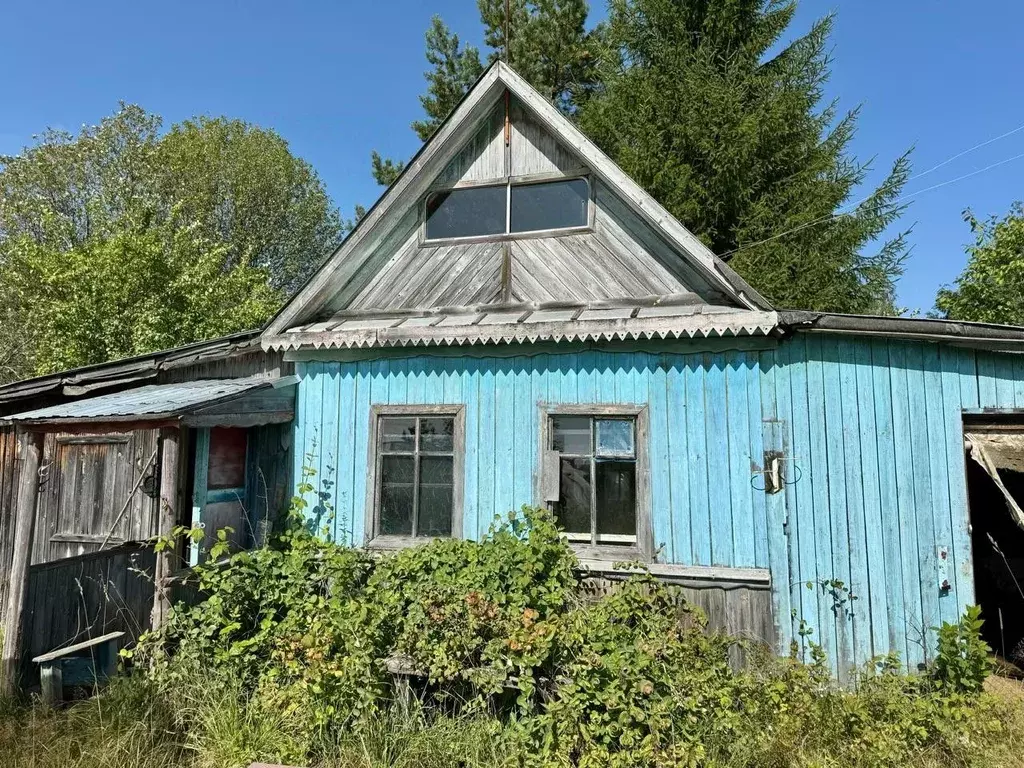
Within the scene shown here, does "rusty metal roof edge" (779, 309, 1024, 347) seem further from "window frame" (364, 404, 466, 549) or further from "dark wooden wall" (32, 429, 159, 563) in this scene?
"dark wooden wall" (32, 429, 159, 563)

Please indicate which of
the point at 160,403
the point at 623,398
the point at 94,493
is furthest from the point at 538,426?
the point at 94,493

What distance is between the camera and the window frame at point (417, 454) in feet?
20.3

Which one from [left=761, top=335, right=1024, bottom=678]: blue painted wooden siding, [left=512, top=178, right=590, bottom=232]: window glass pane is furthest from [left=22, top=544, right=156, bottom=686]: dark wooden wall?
[left=761, top=335, right=1024, bottom=678]: blue painted wooden siding

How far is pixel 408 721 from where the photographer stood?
426cm

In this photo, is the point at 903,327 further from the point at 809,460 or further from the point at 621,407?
the point at 621,407

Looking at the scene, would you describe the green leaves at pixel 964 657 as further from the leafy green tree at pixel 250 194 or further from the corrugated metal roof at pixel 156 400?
the leafy green tree at pixel 250 194

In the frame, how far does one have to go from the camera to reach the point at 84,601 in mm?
5527

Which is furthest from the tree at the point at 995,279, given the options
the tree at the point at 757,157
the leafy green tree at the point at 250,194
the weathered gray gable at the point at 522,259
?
the leafy green tree at the point at 250,194

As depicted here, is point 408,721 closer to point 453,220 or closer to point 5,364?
point 453,220

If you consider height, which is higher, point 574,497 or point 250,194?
point 250,194

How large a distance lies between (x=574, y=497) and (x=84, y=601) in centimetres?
490

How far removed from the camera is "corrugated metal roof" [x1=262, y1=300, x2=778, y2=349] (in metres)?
5.49

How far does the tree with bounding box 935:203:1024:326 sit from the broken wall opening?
752cm

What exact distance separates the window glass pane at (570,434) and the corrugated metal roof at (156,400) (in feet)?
10.8
